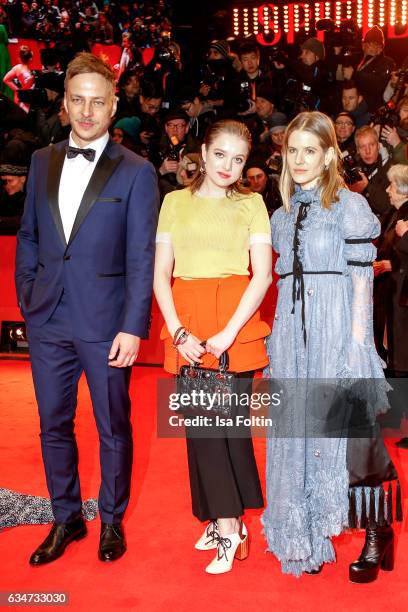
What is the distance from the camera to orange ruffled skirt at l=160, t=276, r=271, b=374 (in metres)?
3.10

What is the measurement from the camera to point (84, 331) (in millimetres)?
3115

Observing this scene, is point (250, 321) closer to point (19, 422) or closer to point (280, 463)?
point (280, 463)

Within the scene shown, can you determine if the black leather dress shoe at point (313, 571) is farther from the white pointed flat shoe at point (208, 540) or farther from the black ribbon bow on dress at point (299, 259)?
the black ribbon bow on dress at point (299, 259)

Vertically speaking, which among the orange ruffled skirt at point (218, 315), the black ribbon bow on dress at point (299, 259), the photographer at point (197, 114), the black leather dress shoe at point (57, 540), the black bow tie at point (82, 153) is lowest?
the black leather dress shoe at point (57, 540)

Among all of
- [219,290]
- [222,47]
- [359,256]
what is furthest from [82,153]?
[222,47]

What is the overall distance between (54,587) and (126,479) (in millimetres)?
492

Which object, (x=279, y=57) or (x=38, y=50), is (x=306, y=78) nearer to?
(x=279, y=57)

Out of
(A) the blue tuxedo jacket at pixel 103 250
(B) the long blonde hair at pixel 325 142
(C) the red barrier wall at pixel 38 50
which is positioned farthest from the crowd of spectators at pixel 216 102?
(A) the blue tuxedo jacket at pixel 103 250

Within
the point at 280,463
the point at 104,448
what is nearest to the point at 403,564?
the point at 280,463

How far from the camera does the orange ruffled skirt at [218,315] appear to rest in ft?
10.2

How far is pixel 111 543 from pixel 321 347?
1.13m

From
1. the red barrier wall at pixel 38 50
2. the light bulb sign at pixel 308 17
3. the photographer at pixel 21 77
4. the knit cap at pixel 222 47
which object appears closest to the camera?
the knit cap at pixel 222 47

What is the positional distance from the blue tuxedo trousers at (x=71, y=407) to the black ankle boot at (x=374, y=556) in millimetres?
944

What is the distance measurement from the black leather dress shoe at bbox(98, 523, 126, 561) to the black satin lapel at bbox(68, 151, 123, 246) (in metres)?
1.15
